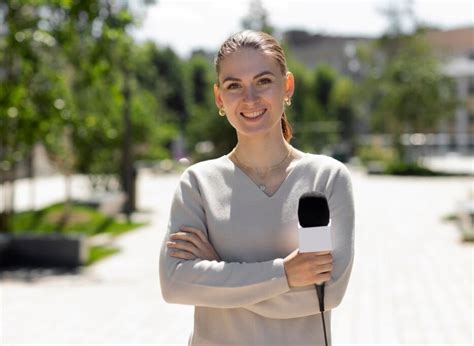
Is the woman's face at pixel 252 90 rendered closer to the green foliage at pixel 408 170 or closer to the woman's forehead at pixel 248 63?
the woman's forehead at pixel 248 63

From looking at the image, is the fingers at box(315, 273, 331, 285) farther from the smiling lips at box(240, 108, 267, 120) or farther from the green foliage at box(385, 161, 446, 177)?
the green foliage at box(385, 161, 446, 177)

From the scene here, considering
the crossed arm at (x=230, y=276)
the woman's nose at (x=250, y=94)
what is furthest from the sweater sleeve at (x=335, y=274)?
the woman's nose at (x=250, y=94)

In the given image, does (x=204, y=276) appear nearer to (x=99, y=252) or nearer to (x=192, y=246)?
(x=192, y=246)

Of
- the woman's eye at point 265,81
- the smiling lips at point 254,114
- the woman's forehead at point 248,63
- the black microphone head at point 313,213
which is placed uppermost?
the woman's forehead at point 248,63

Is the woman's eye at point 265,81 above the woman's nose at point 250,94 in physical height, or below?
above

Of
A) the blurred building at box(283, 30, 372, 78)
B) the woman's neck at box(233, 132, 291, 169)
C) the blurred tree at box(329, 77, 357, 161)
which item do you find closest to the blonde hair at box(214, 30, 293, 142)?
the woman's neck at box(233, 132, 291, 169)

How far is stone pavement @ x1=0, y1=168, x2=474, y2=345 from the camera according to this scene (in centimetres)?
753

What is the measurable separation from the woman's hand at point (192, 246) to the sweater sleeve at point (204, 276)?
0.07ft

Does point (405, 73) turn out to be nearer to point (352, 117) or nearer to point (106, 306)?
point (352, 117)

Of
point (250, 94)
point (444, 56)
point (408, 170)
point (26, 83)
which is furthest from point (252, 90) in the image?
point (444, 56)

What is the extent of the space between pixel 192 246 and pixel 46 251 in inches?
397

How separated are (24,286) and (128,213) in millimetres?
8781

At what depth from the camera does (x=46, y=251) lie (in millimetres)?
12133

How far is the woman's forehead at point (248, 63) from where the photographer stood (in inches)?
96.7
